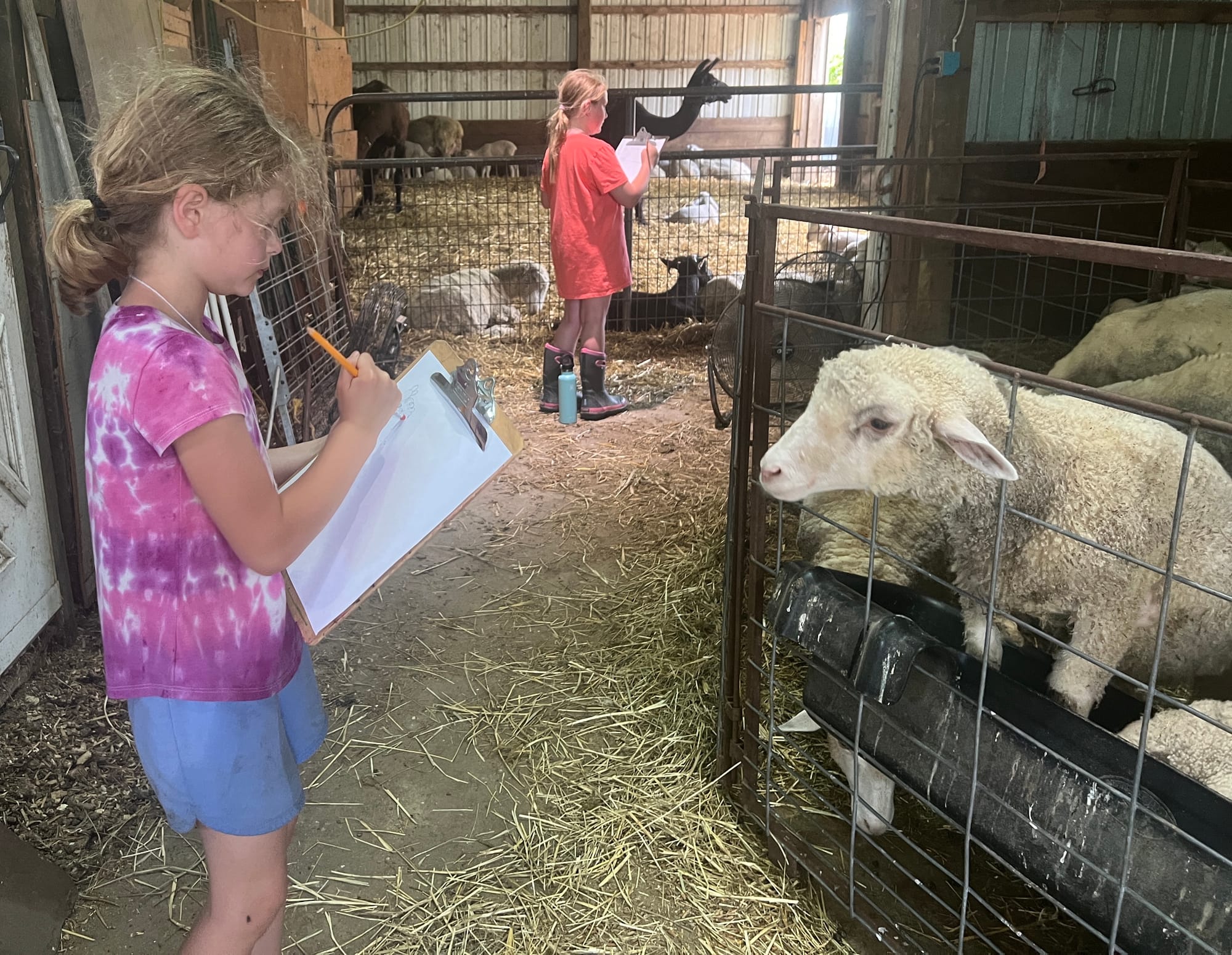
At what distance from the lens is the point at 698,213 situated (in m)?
11.7

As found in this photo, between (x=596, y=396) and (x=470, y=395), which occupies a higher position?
(x=470, y=395)

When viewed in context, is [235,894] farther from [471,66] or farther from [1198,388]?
[471,66]

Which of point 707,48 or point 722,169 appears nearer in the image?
point 722,169

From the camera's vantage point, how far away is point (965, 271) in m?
6.36

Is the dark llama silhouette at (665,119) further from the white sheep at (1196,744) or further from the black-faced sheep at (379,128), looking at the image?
the white sheep at (1196,744)

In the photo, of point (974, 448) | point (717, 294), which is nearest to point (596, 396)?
point (717, 294)

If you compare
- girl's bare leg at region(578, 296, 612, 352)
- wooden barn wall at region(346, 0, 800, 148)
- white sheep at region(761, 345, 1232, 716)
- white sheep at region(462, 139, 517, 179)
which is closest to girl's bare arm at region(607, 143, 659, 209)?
girl's bare leg at region(578, 296, 612, 352)

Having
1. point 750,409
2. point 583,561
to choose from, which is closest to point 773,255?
point 750,409

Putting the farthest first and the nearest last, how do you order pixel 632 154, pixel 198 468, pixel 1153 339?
pixel 632 154
pixel 1153 339
pixel 198 468

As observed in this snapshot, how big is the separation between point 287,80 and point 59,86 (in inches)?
205

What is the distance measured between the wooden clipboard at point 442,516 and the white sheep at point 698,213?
9.72 meters

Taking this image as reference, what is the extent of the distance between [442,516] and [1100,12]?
5.94 meters

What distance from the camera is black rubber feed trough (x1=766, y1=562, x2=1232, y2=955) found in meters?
1.59

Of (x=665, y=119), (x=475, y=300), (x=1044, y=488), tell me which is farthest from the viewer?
(x=665, y=119)
